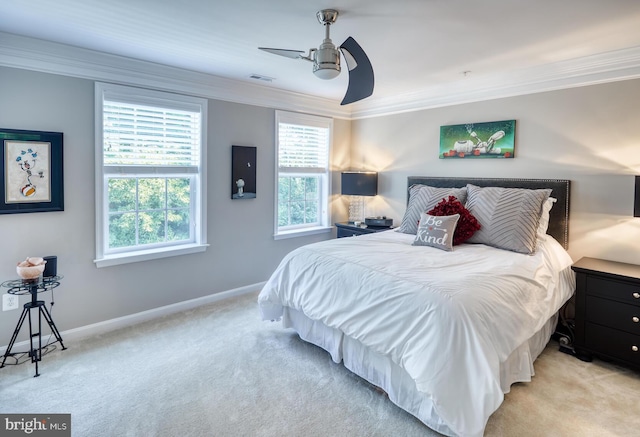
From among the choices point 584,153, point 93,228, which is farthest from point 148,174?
point 584,153

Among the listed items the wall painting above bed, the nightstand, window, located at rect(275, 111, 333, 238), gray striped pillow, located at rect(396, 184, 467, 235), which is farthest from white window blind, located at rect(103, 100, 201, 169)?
the nightstand

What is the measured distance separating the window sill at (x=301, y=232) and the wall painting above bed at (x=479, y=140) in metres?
1.84

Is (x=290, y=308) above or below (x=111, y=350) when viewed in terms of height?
above

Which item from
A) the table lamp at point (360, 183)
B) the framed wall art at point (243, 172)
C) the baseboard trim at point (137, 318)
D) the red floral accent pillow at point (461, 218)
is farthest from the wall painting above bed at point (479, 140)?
the baseboard trim at point (137, 318)

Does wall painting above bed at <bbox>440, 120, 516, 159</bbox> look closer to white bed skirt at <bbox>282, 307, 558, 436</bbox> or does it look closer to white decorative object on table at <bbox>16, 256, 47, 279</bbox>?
white bed skirt at <bbox>282, 307, 558, 436</bbox>

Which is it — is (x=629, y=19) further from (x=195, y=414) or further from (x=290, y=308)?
(x=195, y=414)

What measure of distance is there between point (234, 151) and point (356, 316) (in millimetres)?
2487

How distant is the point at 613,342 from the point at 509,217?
1.16 meters

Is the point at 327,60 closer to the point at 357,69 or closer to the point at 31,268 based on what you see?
the point at 357,69

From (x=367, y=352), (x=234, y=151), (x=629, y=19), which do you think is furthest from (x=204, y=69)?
(x=629, y=19)

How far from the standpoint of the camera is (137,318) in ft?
11.2

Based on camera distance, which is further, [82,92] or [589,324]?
[82,92]

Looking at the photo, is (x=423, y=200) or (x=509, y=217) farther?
(x=423, y=200)

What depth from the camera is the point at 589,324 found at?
2719 mm
